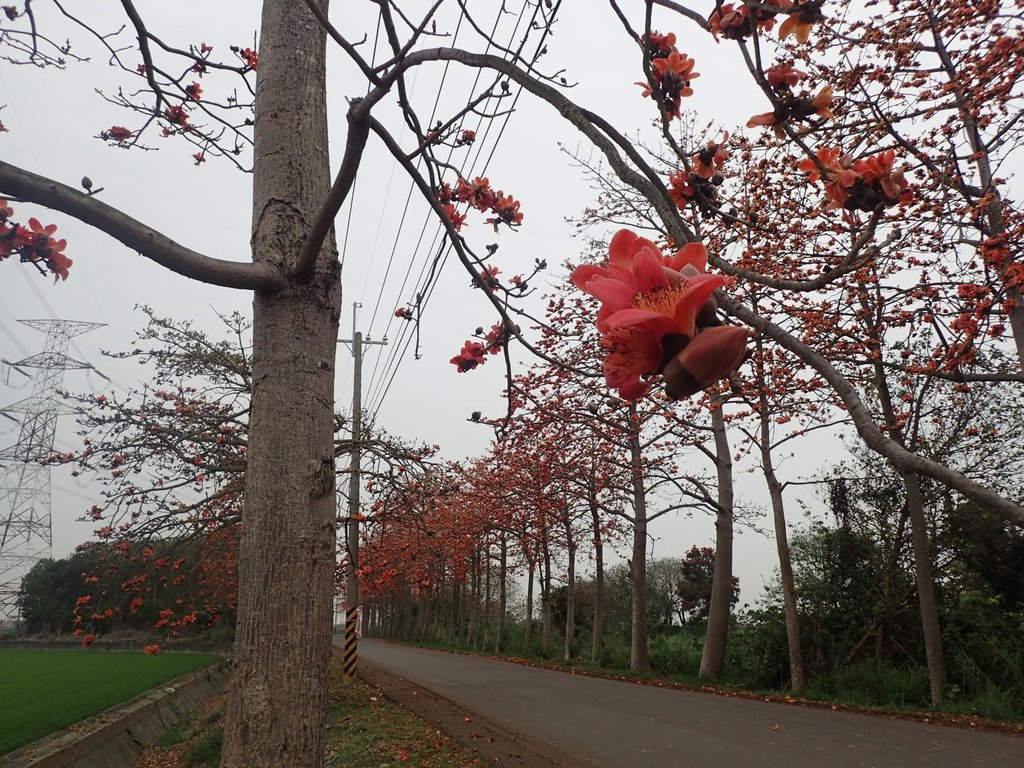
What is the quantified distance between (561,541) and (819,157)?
1801 cm

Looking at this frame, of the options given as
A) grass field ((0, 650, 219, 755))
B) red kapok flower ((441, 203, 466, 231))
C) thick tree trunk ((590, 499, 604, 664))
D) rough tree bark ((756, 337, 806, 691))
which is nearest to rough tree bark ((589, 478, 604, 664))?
thick tree trunk ((590, 499, 604, 664))

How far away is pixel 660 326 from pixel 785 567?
11.4 meters

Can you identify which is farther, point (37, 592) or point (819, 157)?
point (37, 592)

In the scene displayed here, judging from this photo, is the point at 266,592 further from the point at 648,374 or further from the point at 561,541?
the point at 561,541

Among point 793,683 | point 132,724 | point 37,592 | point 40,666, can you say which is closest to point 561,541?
point 793,683

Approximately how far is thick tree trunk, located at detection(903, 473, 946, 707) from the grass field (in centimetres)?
1142

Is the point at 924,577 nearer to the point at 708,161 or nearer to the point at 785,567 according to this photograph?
the point at 785,567

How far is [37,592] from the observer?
26.9 m

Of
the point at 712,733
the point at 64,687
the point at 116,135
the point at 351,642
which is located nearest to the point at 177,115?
the point at 116,135

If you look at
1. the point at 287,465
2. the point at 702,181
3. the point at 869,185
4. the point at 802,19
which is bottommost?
the point at 287,465

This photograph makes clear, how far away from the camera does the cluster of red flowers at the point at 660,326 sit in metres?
0.55

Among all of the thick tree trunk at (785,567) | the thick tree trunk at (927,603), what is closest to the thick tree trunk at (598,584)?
the thick tree trunk at (785,567)

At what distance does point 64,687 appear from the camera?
12.9 metres

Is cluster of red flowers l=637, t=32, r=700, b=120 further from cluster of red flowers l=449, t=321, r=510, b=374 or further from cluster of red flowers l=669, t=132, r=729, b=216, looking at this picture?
cluster of red flowers l=449, t=321, r=510, b=374
